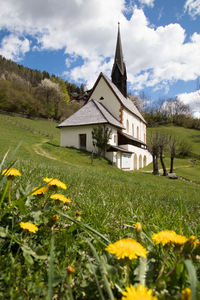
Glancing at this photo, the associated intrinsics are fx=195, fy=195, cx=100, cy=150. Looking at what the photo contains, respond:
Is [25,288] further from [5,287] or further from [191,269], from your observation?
[191,269]

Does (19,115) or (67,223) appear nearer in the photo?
(67,223)

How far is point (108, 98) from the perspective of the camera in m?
34.2

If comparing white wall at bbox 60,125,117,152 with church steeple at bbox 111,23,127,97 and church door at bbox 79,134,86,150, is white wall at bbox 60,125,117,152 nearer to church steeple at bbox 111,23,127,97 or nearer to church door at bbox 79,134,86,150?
church door at bbox 79,134,86,150

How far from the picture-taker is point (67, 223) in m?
1.60

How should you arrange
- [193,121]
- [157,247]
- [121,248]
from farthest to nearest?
[193,121]
[157,247]
[121,248]

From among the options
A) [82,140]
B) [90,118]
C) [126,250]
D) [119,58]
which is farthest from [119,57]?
[126,250]

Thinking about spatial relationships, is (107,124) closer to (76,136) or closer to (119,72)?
(76,136)

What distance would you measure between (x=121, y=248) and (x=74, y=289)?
14.5 inches

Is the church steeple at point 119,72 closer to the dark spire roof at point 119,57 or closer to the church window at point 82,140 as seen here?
the dark spire roof at point 119,57

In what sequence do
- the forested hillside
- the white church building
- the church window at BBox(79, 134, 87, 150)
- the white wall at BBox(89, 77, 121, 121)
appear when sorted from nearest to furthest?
the white church building, the church window at BBox(79, 134, 87, 150), the white wall at BBox(89, 77, 121, 121), the forested hillside

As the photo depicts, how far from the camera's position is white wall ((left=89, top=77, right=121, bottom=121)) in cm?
3369

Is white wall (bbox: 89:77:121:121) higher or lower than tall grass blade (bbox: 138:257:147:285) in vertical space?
higher

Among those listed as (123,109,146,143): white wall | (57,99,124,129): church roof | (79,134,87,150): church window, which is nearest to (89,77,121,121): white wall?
(123,109,146,143): white wall

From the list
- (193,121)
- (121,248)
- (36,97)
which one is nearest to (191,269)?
(121,248)
